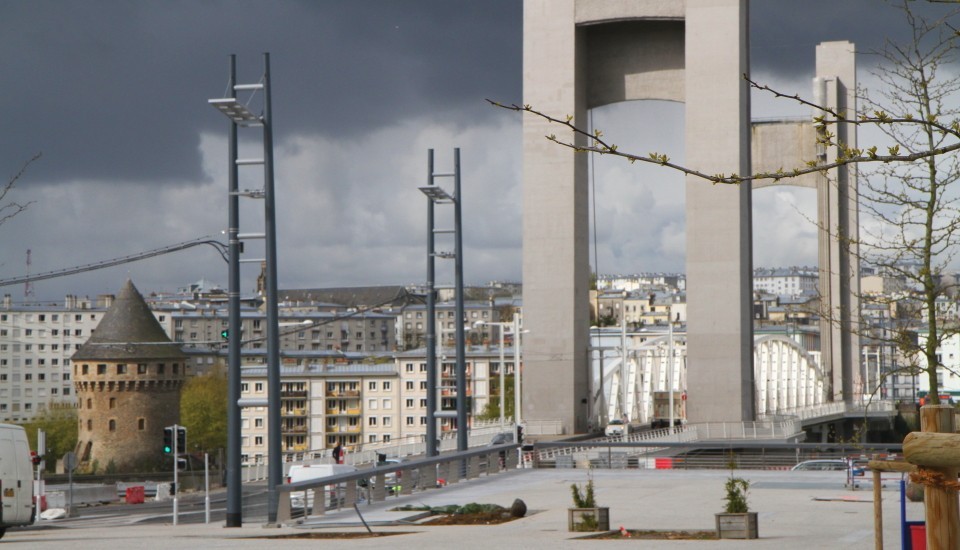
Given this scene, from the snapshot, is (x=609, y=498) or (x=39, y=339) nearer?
(x=609, y=498)

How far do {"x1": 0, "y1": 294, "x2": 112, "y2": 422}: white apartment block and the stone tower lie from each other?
165ft

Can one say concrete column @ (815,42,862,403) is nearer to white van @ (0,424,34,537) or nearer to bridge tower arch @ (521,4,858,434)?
bridge tower arch @ (521,4,858,434)

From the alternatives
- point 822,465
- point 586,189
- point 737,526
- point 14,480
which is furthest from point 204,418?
point 737,526

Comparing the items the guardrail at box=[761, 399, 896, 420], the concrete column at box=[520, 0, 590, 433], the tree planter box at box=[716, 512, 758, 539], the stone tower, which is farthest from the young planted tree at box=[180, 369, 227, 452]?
the tree planter box at box=[716, 512, 758, 539]

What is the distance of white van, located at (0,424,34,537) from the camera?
664 inches

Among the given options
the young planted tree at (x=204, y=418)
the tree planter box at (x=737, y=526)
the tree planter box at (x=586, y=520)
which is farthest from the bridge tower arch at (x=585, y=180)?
the young planted tree at (x=204, y=418)

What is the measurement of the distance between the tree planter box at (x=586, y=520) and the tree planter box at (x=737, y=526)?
1611mm

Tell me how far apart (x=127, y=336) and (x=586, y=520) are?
87.0 m

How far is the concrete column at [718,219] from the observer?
164ft

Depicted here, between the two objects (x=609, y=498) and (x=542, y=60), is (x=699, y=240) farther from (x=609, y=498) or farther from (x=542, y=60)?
(x=609, y=498)

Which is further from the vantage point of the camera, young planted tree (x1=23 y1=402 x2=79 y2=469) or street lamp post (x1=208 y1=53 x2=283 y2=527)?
young planted tree (x1=23 y1=402 x2=79 y2=469)

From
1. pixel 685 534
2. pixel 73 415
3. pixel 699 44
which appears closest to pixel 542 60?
pixel 699 44

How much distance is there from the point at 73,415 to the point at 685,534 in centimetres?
11930

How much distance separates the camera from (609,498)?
2192cm
